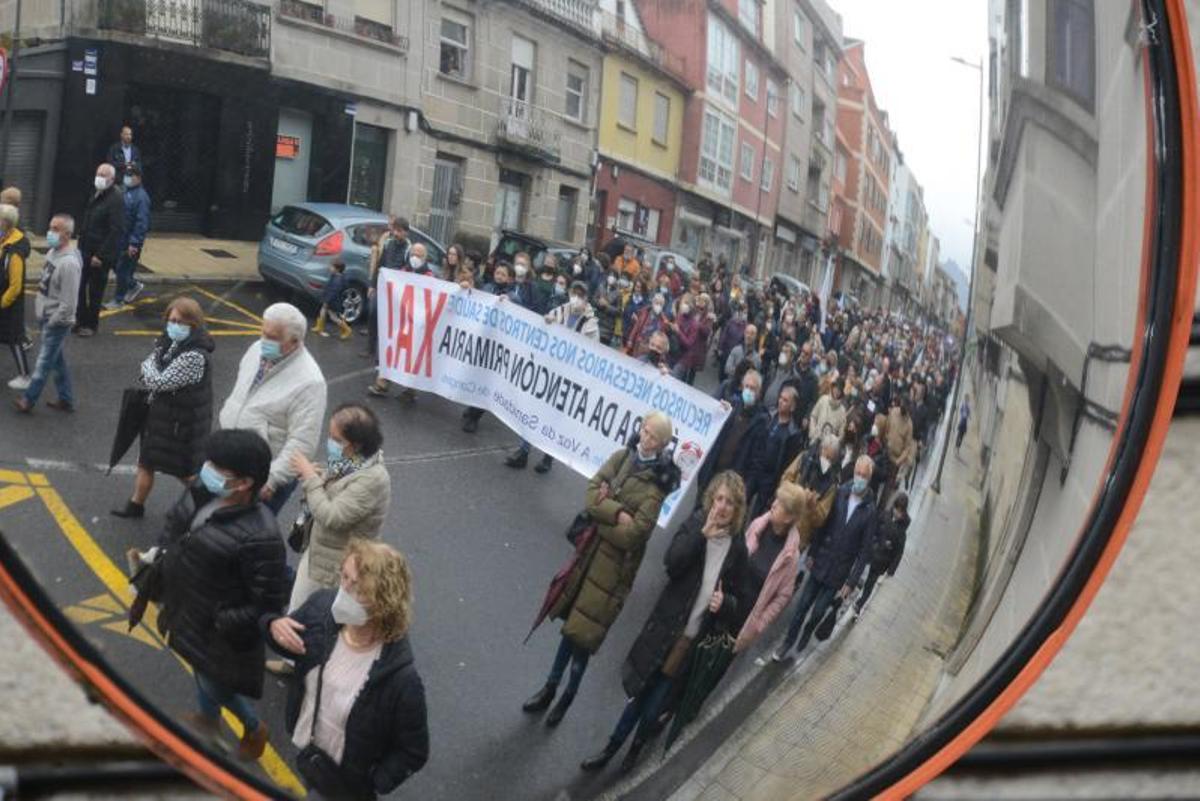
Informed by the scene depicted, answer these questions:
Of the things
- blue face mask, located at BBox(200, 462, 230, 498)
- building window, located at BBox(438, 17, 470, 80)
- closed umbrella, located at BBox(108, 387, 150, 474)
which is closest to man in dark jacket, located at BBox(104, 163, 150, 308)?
closed umbrella, located at BBox(108, 387, 150, 474)

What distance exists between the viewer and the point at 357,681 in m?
1.14

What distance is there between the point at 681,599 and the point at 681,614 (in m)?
0.02

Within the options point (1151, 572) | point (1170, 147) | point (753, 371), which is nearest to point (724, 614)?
point (753, 371)

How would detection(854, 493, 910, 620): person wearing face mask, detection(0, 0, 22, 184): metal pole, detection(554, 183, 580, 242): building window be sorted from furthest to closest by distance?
detection(854, 493, 910, 620): person wearing face mask, detection(554, 183, 580, 242): building window, detection(0, 0, 22, 184): metal pole

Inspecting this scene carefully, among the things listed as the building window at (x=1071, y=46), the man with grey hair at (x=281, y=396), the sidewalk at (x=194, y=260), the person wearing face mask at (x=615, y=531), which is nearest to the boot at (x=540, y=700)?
the person wearing face mask at (x=615, y=531)

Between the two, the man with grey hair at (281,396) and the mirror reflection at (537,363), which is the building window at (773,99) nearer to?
the mirror reflection at (537,363)

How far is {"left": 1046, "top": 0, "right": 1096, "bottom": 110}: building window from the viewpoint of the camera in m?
1.11

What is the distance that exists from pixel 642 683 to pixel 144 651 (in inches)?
A: 24.3

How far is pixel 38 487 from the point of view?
1088mm

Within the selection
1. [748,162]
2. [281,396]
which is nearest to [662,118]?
[748,162]

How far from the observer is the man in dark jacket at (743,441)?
1.17 meters

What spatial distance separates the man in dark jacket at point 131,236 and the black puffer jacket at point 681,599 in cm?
72

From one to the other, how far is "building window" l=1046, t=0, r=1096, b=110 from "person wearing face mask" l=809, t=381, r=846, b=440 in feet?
1.47

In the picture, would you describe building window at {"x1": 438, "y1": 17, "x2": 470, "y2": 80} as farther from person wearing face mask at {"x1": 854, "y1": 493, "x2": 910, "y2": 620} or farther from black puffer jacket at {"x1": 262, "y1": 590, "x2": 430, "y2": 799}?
person wearing face mask at {"x1": 854, "y1": 493, "x2": 910, "y2": 620}
